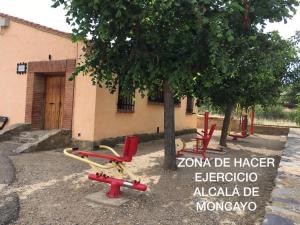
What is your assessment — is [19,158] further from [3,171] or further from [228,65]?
[228,65]

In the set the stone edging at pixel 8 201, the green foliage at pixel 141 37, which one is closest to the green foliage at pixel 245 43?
the green foliage at pixel 141 37

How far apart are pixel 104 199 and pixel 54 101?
7221 mm

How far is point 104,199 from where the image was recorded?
538 centimetres

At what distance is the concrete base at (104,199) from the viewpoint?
524cm

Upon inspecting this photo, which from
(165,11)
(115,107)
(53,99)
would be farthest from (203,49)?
(53,99)

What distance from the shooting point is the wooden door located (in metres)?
11.7

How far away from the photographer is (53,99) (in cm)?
1189

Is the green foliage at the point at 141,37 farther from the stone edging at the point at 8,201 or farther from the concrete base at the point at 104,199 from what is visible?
the stone edging at the point at 8,201

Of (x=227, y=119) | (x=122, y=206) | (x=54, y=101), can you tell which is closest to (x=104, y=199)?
(x=122, y=206)

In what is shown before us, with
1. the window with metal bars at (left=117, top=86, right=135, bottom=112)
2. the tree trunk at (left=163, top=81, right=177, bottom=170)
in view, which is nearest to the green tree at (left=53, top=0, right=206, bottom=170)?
the tree trunk at (left=163, top=81, right=177, bottom=170)

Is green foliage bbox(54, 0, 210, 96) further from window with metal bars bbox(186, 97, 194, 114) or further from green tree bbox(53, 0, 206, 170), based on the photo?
window with metal bars bbox(186, 97, 194, 114)

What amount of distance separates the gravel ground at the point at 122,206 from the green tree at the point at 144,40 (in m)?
1.19

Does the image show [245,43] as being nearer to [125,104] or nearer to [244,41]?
[244,41]

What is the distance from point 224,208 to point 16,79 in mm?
9724
